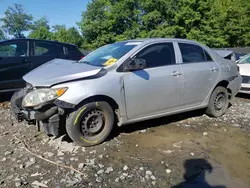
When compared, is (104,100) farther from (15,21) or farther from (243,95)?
(15,21)

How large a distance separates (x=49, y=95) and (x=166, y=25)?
37.6m

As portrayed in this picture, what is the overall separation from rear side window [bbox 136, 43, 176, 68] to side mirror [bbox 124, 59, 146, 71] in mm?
253

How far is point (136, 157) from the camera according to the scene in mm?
3486

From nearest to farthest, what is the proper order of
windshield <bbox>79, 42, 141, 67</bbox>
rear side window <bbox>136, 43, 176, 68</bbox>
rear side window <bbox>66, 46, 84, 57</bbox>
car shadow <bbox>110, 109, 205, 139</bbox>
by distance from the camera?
windshield <bbox>79, 42, 141, 67</bbox> → rear side window <bbox>136, 43, 176, 68</bbox> → car shadow <bbox>110, 109, 205, 139</bbox> → rear side window <bbox>66, 46, 84, 57</bbox>

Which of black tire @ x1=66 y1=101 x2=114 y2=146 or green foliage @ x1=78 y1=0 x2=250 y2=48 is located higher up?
green foliage @ x1=78 y1=0 x2=250 y2=48

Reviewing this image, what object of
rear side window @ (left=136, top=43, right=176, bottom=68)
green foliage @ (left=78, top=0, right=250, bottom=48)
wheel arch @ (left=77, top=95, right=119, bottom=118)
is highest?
green foliage @ (left=78, top=0, right=250, bottom=48)

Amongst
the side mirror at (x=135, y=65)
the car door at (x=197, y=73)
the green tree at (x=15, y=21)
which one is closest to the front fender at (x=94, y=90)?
the side mirror at (x=135, y=65)

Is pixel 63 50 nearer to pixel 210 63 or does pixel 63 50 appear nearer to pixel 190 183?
pixel 210 63

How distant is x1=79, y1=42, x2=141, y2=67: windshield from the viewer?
3.99 meters

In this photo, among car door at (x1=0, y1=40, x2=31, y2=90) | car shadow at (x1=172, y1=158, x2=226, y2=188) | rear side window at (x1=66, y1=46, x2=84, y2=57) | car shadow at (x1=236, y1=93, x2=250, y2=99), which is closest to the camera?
car shadow at (x1=172, y1=158, x2=226, y2=188)

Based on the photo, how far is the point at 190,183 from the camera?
289 cm

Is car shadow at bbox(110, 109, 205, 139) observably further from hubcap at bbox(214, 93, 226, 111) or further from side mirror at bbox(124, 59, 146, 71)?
side mirror at bbox(124, 59, 146, 71)

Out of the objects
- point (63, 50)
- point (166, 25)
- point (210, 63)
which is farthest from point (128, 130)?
point (166, 25)

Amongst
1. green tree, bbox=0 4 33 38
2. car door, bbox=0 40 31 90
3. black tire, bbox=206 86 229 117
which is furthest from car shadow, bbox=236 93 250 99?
green tree, bbox=0 4 33 38
